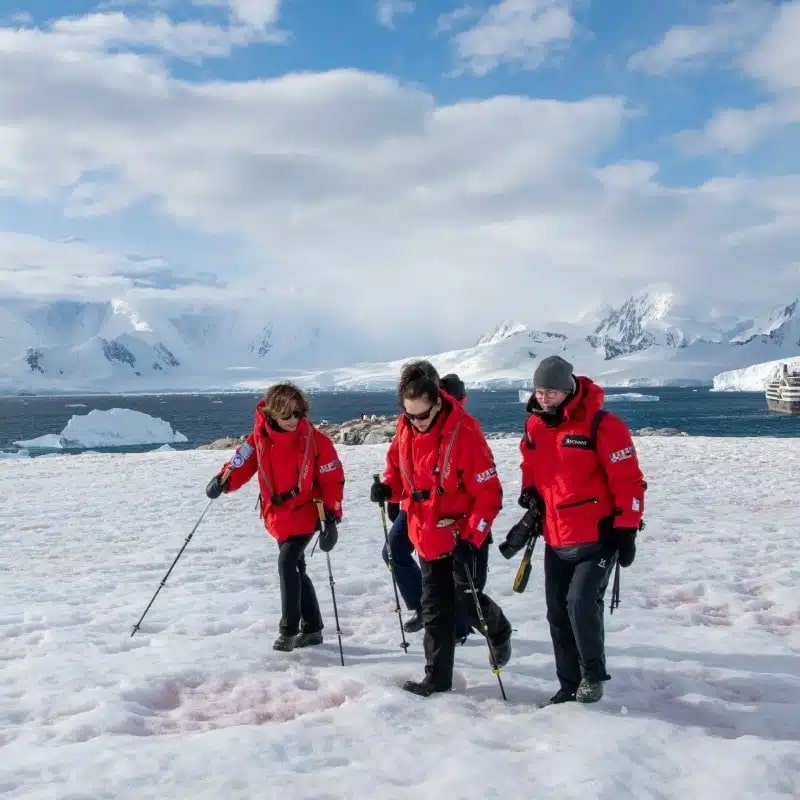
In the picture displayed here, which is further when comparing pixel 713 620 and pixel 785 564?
pixel 785 564

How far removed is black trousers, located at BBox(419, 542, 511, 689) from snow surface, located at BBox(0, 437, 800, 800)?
0.22 m

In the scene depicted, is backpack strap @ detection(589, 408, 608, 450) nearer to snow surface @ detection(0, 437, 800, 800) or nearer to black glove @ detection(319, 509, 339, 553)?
snow surface @ detection(0, 437, 800, 800)

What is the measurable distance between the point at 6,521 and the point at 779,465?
16.3 metres

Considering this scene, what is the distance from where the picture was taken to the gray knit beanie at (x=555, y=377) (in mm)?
4488

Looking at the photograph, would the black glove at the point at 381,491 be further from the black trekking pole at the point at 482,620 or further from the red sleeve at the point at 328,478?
the black trekking pole at the point at 482,620

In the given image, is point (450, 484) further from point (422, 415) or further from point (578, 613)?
point (578, 613)

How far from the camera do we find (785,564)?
8156 mm

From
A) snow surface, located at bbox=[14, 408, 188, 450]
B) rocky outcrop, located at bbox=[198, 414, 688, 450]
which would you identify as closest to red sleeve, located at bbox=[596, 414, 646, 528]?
rocky outcrop, located at bbox=[198, 414, 688, 450]

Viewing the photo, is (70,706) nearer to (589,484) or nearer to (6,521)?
(589,484)

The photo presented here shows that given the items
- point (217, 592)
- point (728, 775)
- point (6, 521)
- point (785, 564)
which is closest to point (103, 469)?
point (6, 521)

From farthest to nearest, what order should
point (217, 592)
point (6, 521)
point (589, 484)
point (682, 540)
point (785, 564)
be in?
point (6, 521), point (682, 540), point (785, 564), point (217, 592), point (589, 484)

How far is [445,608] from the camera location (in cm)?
487

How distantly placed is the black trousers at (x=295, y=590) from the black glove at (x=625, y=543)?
7.72 ft

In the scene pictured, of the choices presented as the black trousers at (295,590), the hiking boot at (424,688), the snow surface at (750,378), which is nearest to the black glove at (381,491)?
the black trousers at (295,590)
